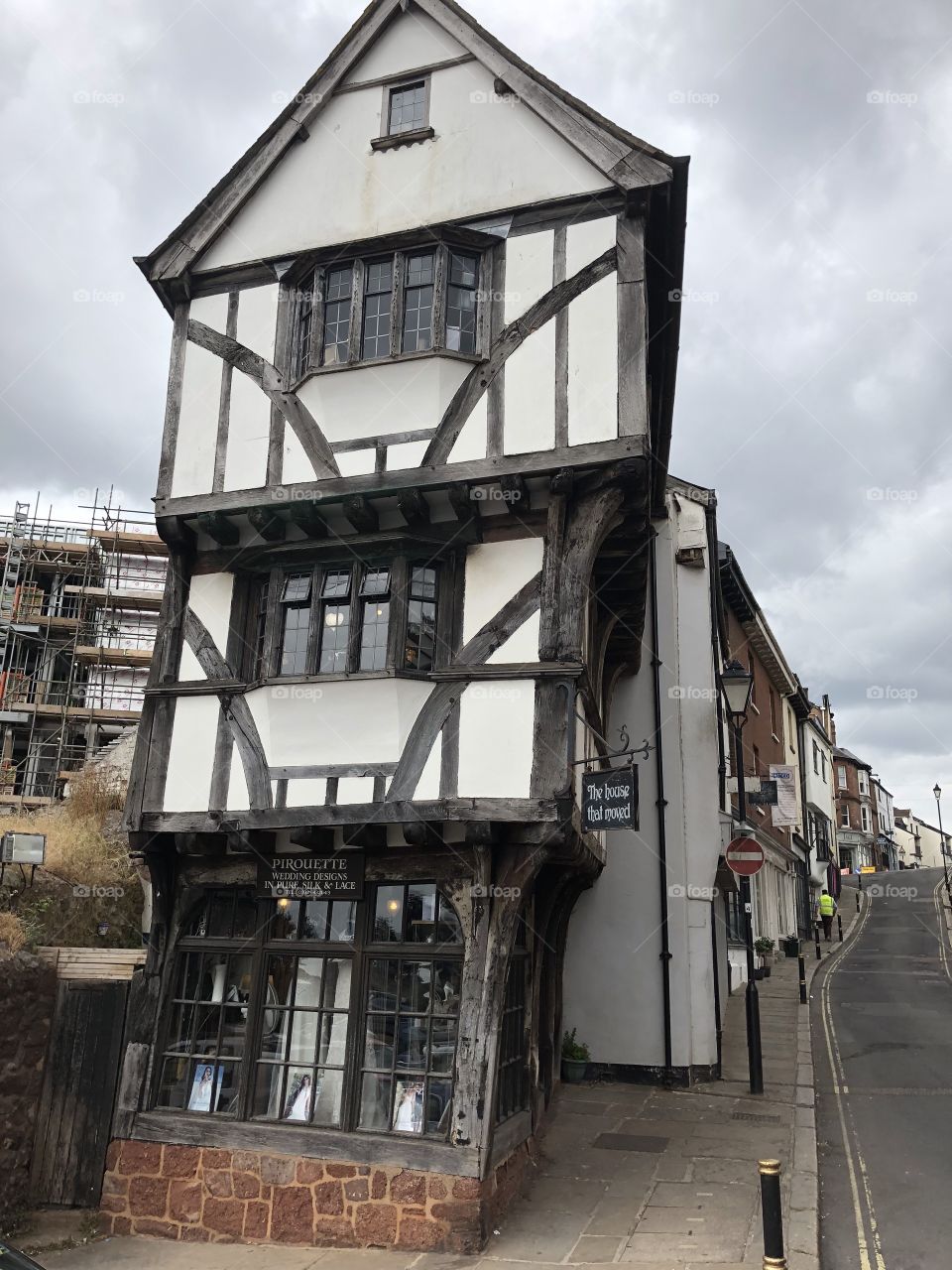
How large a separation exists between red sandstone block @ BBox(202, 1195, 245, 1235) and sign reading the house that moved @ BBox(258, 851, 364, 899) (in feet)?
8.88

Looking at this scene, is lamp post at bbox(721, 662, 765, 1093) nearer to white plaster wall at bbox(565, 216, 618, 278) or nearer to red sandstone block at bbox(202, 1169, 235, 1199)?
white plaster wall at bbox(565, 216, 618, 278)

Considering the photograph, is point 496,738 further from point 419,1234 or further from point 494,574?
point 419,1234

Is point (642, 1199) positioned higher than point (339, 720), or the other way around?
point (339, 720)

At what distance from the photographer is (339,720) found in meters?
9.16

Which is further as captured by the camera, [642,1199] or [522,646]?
[522,646]

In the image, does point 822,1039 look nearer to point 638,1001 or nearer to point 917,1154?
point 638,1001

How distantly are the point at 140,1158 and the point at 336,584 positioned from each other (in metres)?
5.84

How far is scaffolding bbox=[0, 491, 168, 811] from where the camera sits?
38781mm

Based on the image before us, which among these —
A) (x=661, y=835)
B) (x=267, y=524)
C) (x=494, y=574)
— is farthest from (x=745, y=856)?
(x=267, y=524)

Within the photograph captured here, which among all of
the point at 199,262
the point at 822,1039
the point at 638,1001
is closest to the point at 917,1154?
the point at 638,1001

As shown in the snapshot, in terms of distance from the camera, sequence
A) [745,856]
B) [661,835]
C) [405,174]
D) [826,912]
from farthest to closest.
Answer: [826,912] → [661,835] → [745,856] → [405,174]

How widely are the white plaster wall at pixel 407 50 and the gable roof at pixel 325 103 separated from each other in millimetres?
88

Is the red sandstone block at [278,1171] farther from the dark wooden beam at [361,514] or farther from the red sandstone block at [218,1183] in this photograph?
the dark wooden beam at [361,514]

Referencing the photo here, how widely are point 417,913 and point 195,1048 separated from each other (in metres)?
2.70
